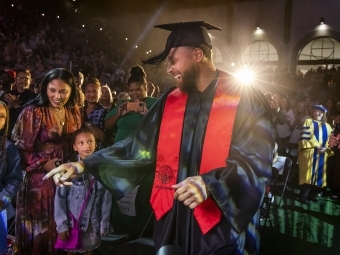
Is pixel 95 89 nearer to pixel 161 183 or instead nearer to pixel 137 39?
pixel 161 183

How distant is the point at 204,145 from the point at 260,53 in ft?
67.3

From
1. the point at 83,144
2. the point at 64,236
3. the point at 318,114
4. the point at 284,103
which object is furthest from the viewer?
the point at 284,103

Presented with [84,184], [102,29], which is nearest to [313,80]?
[102,29]

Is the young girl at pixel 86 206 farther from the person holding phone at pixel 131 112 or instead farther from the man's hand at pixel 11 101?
the man's hand at pixel 11 101

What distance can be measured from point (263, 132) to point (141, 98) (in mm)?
2836

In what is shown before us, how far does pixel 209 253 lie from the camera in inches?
81.5

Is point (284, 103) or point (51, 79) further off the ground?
point (284, 103)

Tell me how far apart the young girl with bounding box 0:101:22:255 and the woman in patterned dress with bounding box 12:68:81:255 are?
0.52 ft

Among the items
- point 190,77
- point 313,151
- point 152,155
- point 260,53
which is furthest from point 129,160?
point 260,53

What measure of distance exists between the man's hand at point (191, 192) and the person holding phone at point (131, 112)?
2.76 m

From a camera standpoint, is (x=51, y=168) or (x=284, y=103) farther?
(x=284, y=103)

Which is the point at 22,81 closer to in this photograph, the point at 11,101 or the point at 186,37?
the point at 11,101

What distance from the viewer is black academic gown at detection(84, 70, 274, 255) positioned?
1.89m

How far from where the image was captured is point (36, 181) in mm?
3549
